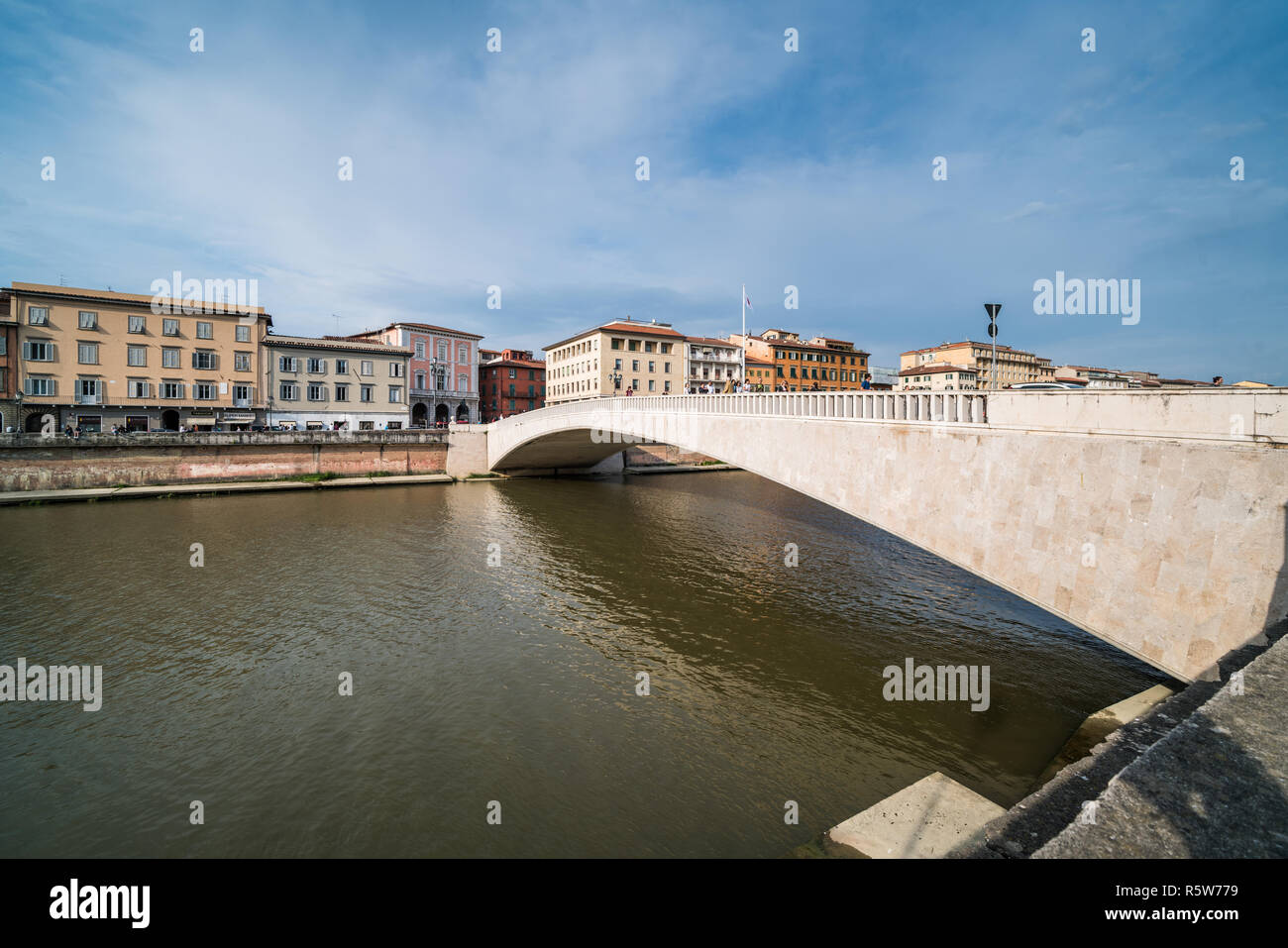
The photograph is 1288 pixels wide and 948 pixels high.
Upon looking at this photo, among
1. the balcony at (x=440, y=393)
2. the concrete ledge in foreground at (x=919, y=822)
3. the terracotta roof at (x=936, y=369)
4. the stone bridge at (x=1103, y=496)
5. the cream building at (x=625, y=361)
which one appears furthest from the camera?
the terracotta roof at (x=936, y=369)

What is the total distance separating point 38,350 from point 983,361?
317ft

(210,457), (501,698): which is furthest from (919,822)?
(210,457)

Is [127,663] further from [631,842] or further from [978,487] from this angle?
[978,487]

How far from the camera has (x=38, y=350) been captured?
3866cm

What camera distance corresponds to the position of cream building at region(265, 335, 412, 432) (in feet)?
155

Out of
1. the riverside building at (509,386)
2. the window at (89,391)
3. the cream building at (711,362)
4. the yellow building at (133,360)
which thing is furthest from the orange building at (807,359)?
the window at (89,391)

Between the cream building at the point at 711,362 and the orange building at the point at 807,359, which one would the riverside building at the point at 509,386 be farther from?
the orange building at the point at 807,359

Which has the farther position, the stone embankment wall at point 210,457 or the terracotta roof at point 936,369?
the terracotta roof at point 936,369

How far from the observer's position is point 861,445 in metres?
13.2

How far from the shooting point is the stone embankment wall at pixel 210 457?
102 ft

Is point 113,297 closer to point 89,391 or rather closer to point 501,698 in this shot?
point 89,391

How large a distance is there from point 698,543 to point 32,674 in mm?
18598

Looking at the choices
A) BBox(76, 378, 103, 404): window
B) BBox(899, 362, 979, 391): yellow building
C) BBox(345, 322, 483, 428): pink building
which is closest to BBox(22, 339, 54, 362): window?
BBox(76, 378, 103, 404): window

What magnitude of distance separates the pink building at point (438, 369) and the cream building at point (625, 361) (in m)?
11.3
